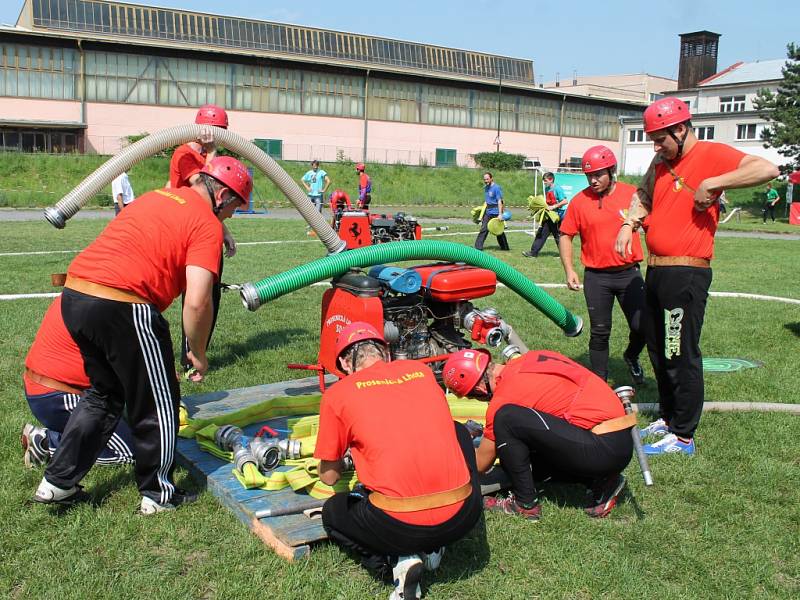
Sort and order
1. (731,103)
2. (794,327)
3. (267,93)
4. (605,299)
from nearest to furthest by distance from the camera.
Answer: (605,299) < (794,327) < (267,93) < (731,103)

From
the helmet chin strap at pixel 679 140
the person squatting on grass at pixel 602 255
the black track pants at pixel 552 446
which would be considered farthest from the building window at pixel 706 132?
the black track pants at pixel 552 446

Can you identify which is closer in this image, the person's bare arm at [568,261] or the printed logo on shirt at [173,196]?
the printed logo on shirt at [173,196]

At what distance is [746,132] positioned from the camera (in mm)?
58938

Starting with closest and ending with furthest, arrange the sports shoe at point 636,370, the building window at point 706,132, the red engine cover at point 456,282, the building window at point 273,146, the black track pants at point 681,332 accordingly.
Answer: the black track pants at point 681,332
the red engine cover at point 456,282
the sports shoe at point 636,370
the building window at point 273,146
the building window at point 706,132

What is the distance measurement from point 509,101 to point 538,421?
6311cm

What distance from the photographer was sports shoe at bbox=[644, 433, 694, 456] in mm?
5051

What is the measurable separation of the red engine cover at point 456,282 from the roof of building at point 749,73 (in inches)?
2587

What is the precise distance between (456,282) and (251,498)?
7.20ft

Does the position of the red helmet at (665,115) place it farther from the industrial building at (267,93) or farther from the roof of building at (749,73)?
the roof of building at (749,73)

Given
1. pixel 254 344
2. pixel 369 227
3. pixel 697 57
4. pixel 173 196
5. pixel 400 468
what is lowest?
pixel 254 344

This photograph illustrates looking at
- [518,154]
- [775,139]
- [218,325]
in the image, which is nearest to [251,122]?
[518,154]

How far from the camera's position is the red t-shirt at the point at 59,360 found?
13.8 ft

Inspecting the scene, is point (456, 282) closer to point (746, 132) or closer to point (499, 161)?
point (499, 161)


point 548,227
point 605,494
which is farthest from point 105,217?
point 605,494
